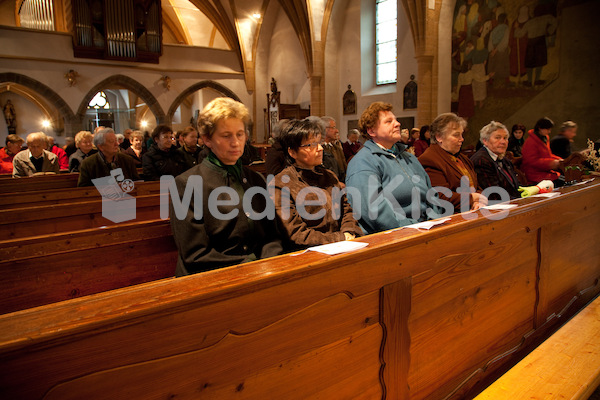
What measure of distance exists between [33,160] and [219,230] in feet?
17.7

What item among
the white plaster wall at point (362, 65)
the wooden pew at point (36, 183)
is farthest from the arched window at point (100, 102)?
the wooden pew at point (36, 183)

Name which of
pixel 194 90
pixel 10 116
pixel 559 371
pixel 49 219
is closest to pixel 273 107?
pixel 194 90

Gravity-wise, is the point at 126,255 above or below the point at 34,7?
below

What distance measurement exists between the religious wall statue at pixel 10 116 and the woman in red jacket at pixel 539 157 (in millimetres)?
19447

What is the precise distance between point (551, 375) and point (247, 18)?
1717 centimetres

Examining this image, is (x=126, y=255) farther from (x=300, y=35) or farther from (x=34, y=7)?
(x=34, y=7)

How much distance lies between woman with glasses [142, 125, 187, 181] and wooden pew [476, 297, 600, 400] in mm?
4349

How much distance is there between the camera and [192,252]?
6.00 feet

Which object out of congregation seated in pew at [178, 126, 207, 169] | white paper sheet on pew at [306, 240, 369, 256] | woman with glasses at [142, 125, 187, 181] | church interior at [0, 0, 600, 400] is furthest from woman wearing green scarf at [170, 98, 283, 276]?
congregation seated in pew at [178, 126, 207, 169]

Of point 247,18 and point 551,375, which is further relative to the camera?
point 247,18

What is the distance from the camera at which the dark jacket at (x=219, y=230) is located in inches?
72.2

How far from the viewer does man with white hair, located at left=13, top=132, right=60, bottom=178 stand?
230 inches

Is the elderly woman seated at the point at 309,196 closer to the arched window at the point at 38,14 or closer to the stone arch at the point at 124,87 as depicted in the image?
the stone arch at the point at 124,87

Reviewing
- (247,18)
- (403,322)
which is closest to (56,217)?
(403,322)
